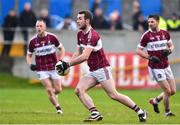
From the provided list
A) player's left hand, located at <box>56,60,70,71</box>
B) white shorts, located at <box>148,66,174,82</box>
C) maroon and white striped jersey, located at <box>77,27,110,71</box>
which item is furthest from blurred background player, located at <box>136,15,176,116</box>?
player's left hand, located at <box>56,60,70,71</box>

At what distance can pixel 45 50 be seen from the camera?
21.9m

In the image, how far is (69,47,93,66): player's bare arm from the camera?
17609 millimetres

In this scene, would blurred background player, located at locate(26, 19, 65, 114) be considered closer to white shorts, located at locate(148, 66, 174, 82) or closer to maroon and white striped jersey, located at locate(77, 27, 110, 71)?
white shorts, located at locate(148, 66, 174, 82)

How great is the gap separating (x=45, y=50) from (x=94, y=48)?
4055 mm

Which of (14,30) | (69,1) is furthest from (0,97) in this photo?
(69,1)

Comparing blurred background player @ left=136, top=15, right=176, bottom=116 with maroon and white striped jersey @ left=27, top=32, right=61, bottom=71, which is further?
maroon and white striped jersey @ left=27, top=32, right=61, bottom=71

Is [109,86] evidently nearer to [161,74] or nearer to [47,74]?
[161,74]

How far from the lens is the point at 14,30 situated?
3569cm

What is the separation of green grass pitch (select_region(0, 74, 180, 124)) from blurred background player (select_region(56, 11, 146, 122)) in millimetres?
375

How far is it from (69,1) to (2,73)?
8.66 meters

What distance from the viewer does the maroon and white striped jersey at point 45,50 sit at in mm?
21859

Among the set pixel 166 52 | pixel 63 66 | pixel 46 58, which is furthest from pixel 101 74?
pixel 46 58

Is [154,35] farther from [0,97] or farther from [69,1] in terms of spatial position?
[69,1]

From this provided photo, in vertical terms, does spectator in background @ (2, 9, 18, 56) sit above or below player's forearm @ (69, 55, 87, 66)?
below
